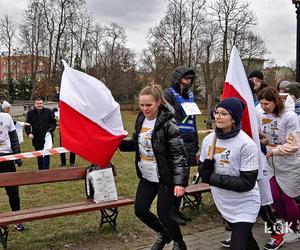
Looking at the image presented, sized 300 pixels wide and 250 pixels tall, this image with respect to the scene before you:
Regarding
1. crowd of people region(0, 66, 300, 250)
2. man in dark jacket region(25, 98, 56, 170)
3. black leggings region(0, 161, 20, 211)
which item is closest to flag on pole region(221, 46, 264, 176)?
crowd of people region(0, 66, 300, 250)

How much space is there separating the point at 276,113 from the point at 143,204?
1.89m

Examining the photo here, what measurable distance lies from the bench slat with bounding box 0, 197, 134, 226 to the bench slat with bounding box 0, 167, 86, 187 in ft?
1.43

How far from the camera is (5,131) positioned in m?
5.87

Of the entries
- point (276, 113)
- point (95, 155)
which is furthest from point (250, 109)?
point (95, 155)

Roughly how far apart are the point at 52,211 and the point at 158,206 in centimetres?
136

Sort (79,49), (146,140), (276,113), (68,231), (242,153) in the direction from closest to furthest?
(242,153), (146,140), (276,113), (68,231), (79,49)

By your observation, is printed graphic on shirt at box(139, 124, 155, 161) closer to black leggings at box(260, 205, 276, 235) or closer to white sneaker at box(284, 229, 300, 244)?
black leggings at box(260, 205, 276, 235)

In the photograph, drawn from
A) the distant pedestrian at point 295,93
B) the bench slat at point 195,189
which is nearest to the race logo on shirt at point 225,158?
the bench slat at point 195,189

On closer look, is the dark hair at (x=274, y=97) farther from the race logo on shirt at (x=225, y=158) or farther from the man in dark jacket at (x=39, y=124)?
the man in dark jacket at (x=39, y=124)

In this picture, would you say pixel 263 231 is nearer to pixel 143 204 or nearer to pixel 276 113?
pixel 276 113

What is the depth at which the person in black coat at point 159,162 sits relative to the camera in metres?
4.16

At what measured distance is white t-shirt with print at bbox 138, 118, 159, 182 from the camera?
14.2ft

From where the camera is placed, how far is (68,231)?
220 inches

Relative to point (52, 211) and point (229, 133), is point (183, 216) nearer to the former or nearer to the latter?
point (52, 211)
